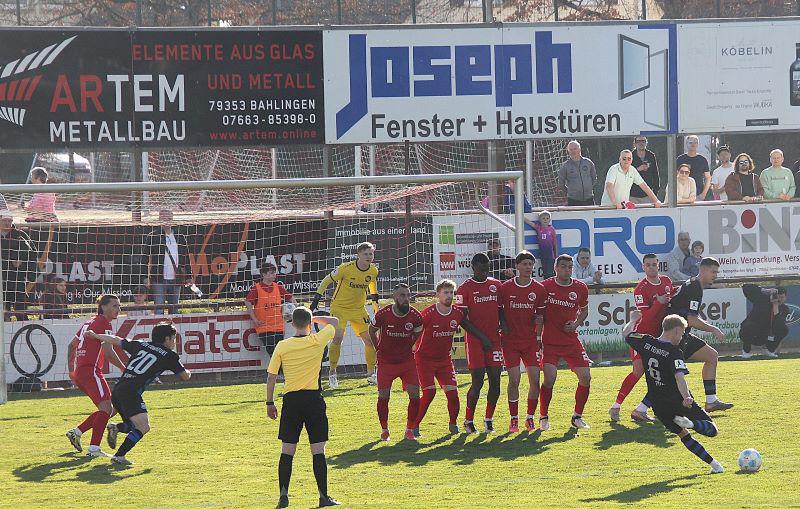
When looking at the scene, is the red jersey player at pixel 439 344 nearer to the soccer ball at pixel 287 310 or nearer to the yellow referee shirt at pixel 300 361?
the yellow referee shirt at pixel 300 361

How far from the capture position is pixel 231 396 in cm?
1767

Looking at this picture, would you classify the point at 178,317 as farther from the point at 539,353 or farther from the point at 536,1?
the point at 536,1

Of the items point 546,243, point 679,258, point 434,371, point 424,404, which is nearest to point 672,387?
point 434,371

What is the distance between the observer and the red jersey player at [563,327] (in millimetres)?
13656

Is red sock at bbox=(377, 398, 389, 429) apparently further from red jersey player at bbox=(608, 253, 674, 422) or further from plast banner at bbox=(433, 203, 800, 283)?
plast banner at bbox=(433, 203, 800, 283)

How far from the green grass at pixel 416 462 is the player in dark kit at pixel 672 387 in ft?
1.40

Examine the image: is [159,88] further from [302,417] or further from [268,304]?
[302,417]

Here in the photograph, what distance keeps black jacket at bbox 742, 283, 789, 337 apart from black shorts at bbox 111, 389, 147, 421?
12619mm

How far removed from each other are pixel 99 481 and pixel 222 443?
2200 mm

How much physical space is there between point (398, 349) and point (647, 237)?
913cm

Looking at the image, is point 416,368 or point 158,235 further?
point 158,235

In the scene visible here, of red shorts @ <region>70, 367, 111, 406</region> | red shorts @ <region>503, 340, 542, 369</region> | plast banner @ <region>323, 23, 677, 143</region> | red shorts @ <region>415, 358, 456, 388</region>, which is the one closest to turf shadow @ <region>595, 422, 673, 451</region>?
red shorts @ <region>503, 340, 542, 369</region>

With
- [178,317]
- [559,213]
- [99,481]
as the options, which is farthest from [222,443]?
[559,213]

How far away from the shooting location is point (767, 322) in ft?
69.1
